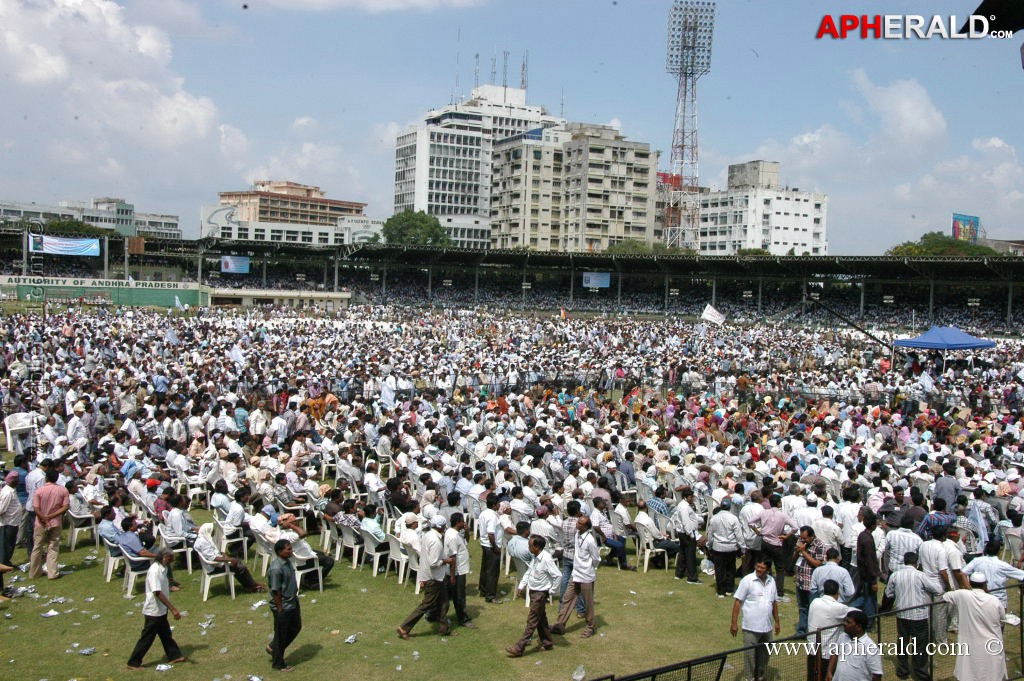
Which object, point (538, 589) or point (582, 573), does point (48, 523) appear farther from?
point (582, 573)

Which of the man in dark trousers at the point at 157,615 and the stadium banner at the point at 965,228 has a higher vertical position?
the stadium banner at the point at 965,228

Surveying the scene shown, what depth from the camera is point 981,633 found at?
6.16m

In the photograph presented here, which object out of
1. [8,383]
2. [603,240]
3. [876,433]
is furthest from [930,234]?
[8,383]

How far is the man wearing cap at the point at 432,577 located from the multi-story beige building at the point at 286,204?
498ft

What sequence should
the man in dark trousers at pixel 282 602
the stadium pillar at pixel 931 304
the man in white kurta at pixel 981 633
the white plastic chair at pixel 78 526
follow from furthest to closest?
the stadium pillar at pixel 931 304, the white plastic chair at pixel 78 526, the man in dark trousers at pixel 282 602, the man in white kurta at pixel 981 633

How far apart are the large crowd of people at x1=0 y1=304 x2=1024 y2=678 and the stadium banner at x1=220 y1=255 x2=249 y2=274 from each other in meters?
34.7

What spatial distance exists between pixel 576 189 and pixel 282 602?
3884 inches

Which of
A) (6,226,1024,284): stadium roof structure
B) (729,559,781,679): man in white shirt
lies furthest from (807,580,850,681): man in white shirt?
(6,226,1024,284): stadium roof structure

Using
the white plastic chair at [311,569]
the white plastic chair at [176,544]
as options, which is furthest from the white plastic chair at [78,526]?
the white plastic chair at [311,569]

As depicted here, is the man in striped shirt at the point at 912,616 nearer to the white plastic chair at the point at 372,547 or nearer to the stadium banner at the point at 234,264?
the white plastic chair at the point at 372,547

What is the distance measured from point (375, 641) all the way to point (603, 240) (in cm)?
9785

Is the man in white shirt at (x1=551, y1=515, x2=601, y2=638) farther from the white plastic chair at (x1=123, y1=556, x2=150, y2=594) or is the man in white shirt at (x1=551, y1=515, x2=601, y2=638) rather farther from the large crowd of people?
the white plastic chair at (x1=123, y1=556, x2=150, y2=594)

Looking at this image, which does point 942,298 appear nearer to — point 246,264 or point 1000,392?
point 1000,392

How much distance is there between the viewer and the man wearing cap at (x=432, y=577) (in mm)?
7680
